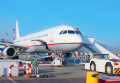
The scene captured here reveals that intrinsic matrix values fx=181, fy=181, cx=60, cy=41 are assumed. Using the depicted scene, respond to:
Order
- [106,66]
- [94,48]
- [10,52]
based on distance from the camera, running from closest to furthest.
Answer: [106,66] < [10,52] < [94,48]

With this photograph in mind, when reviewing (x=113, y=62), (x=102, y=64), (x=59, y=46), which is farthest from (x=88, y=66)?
(x=59, y=46)

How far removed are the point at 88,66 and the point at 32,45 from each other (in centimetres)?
1219

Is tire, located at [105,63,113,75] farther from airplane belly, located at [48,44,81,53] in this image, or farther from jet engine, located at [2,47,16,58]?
jet engine, located at [2,47,16,58]

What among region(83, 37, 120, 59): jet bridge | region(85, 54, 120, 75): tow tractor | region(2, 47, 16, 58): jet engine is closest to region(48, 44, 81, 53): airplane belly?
region(85, 54, 120, 75): tow tractor

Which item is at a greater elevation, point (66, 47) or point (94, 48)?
point (94, 48)

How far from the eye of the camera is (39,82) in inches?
370

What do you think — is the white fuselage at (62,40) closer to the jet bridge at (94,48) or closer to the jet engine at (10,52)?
the jet engine at (10,52)

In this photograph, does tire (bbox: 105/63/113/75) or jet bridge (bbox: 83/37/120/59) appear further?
jet bridge (bbox: 83/37/120/59)

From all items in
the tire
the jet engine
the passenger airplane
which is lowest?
the tire

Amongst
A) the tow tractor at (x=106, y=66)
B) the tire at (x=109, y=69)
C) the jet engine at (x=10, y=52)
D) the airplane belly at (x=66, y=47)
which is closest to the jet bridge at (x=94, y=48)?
the airplane belly at (x=66, y=47)

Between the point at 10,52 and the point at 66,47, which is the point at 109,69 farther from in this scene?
the point at 10,52

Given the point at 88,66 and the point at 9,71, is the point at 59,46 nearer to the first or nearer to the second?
the point at 88,66

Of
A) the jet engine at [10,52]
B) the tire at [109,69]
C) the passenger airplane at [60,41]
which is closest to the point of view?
the tire at [109,69]

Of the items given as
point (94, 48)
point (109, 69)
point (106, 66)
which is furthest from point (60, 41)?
point (94, 48)
